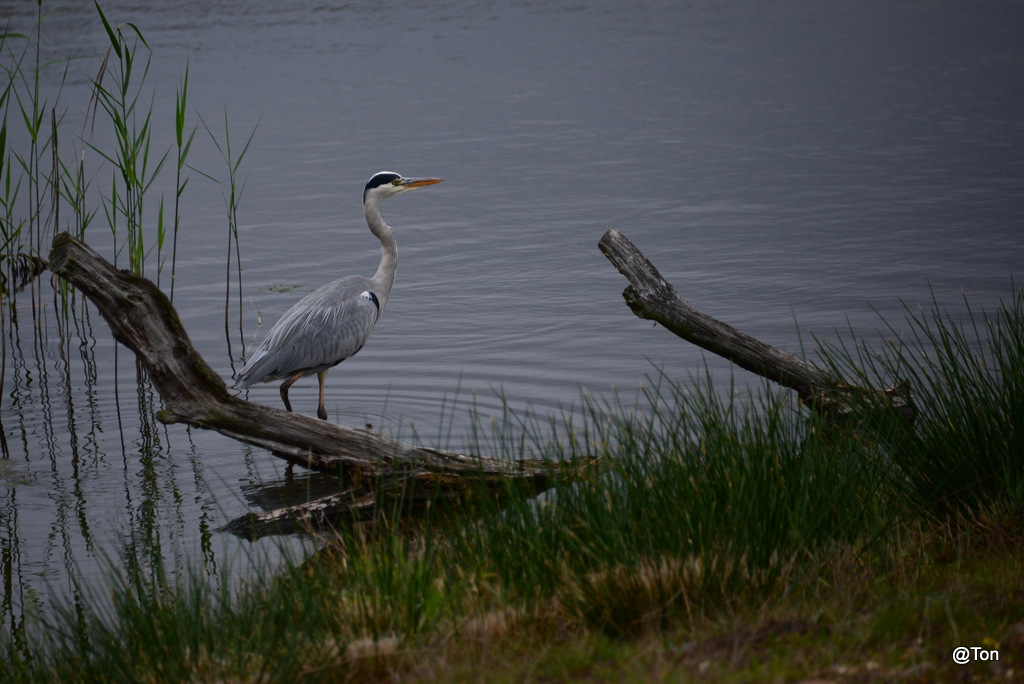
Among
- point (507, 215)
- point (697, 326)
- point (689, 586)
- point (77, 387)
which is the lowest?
point (689, 586)

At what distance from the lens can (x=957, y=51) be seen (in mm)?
22391

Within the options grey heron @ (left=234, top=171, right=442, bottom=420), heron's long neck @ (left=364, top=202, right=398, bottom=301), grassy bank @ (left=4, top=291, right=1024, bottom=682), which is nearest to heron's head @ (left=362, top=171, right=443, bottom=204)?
heron's long neck @ (left=364, top=202, right=398, bottom=301)

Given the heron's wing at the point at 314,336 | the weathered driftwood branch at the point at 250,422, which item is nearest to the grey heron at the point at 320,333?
the heron's wing at the point at 314,336

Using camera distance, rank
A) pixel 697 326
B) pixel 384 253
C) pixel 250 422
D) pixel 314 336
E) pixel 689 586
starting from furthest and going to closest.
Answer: pixel 384 253 → pixel 314 336 → pixel 697 326 → pixel 250 422 → pixel 689 586

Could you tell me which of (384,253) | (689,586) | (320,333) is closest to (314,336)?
(320,333)

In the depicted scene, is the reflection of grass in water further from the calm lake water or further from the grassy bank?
the grassy bank

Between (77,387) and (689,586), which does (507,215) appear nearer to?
(77,387)

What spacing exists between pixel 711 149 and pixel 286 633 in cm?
1348

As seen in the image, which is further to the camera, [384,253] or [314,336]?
[384,253]

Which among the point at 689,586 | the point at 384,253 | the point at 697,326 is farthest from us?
the point at 384,253

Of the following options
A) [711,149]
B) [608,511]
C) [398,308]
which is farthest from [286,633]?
[711,149]

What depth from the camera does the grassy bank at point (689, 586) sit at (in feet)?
9.45

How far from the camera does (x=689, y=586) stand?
3.19 m

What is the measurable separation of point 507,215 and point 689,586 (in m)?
9.99
